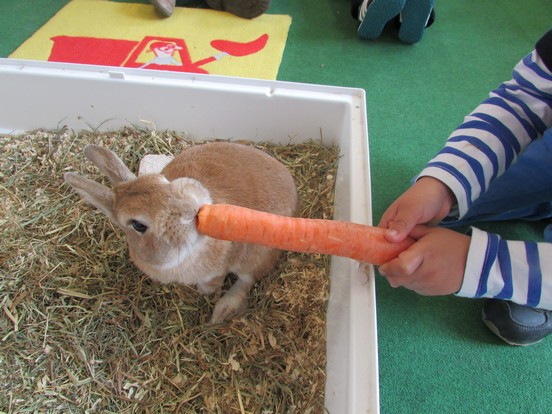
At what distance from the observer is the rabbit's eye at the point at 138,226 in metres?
1.12

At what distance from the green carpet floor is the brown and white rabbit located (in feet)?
1.90

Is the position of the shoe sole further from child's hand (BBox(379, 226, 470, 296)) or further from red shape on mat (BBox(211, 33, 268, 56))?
red shape on mat (BBox(211, 33, 268, 56))

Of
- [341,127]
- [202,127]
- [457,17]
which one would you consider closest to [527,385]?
[341,127]

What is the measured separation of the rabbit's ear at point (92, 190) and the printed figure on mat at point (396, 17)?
6.87 feet

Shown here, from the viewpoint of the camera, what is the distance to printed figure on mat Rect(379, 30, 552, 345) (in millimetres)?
1070

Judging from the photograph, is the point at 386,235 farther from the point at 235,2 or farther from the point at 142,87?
the point at 235,2

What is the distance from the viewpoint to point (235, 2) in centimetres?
280

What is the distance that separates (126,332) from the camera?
1398 millimetres

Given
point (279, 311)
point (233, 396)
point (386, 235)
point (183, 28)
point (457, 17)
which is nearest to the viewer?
point (386, 235)

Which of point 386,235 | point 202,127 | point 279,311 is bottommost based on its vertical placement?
point 279,311

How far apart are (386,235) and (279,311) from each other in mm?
522

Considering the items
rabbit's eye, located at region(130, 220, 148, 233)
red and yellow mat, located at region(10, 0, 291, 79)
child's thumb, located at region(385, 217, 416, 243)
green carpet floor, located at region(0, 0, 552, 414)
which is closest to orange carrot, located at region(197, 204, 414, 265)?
child's thumb, located at region(385, 217, 416, 243)

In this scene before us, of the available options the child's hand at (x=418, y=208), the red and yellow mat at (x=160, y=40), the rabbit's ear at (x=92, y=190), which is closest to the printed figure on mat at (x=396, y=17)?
the red and yellow mat at (x=160, y=40)

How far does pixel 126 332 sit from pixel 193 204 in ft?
2.02
